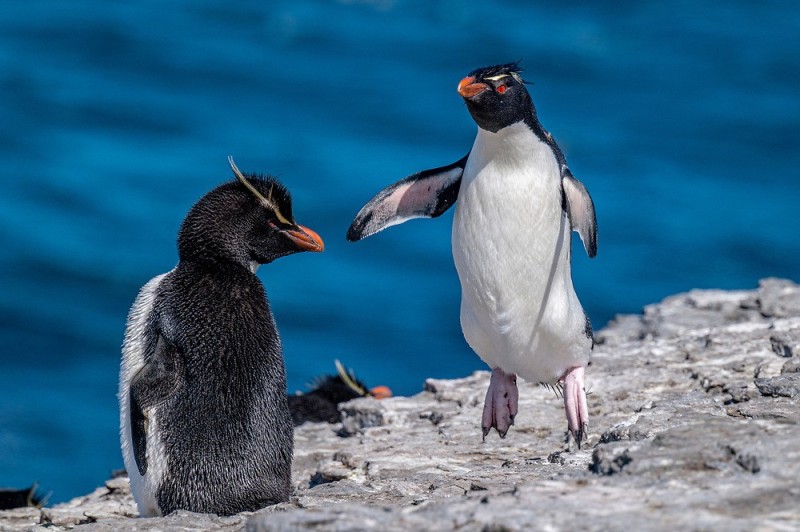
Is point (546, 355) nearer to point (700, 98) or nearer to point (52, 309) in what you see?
point (52, 309)

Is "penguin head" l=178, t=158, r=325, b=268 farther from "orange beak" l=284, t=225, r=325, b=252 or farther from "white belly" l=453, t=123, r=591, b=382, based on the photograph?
"white belly" l=453, t=123, r=591, b=382

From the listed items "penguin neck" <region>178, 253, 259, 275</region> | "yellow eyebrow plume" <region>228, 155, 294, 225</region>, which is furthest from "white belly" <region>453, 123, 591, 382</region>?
"penguin neck" <region>178, 253, 259, 275</region>

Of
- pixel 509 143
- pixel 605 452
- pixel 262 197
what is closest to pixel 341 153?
pixel 509 143

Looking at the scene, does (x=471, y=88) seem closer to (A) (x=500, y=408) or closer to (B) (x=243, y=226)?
(B) (x=243, y=226)

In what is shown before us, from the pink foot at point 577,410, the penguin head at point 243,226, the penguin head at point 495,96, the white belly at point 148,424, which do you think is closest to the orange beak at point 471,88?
the penguin head at point 495,96

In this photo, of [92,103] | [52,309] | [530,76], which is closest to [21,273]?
[52,309]

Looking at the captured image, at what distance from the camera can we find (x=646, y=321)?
6.24 meters

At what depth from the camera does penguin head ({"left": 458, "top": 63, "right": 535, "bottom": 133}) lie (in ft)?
13.7

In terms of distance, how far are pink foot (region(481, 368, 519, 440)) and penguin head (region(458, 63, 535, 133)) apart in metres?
0.84

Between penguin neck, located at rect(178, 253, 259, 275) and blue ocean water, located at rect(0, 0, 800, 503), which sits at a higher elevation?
blue ocean water, located at rect(0, 0, 800, 503)

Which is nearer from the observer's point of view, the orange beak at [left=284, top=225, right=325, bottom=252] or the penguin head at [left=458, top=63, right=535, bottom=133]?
the orange beak at [left=284, top=225, right=325, bottom=252]

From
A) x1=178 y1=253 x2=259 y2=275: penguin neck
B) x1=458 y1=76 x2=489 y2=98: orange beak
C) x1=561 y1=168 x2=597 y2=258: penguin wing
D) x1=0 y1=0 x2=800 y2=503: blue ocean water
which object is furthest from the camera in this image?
x1=0 y1=0 x2=800 y2=503: blue ocean water

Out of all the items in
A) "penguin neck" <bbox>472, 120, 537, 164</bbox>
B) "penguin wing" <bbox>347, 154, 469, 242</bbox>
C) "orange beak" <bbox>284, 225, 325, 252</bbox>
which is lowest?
"orange beak" <bbox>284, 225, 325, 252</bbox>

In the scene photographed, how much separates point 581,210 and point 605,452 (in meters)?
1.56
